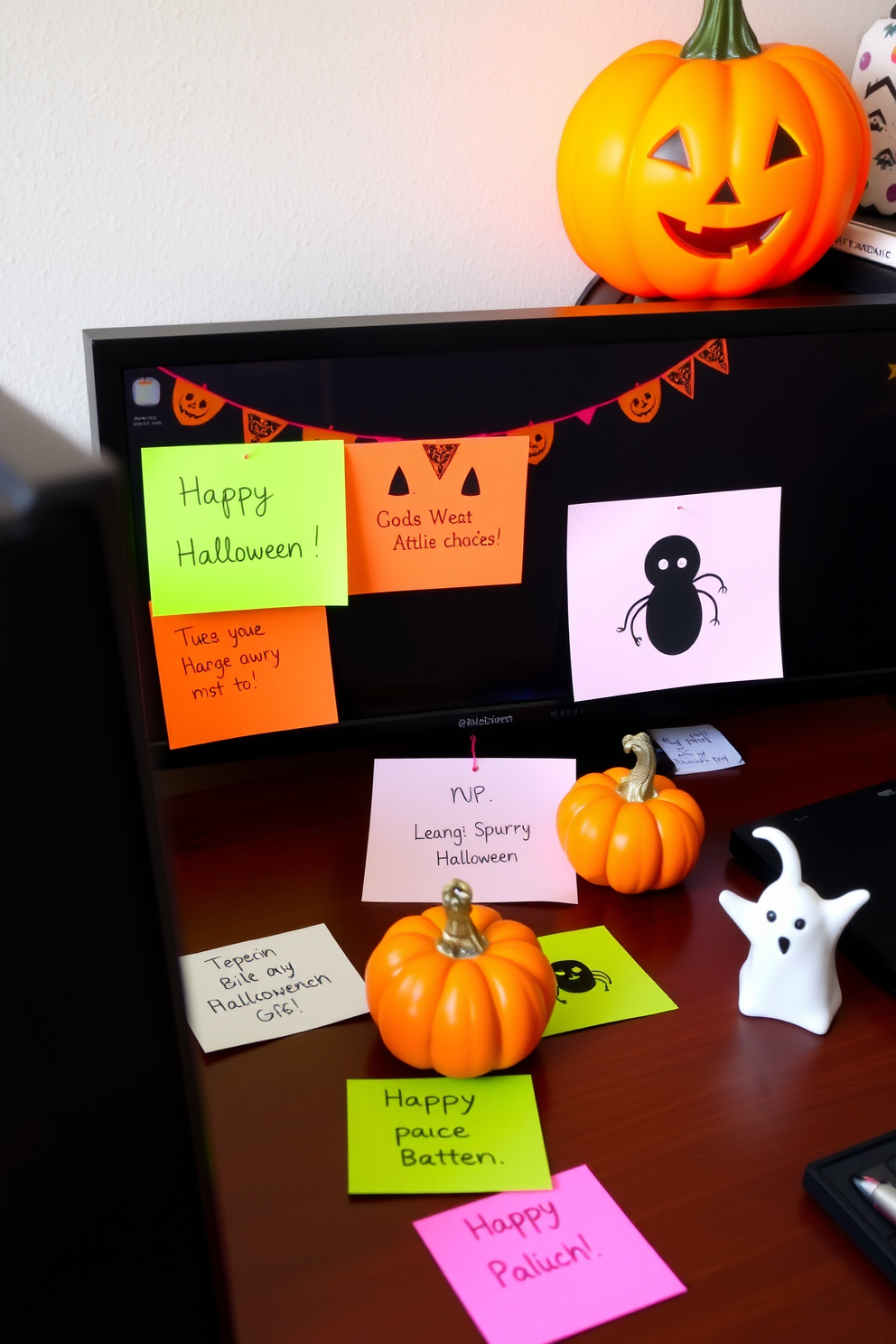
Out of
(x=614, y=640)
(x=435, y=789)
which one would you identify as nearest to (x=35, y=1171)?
(x=435, y=789)

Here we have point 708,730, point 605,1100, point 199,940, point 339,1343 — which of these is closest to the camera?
point 339,1343

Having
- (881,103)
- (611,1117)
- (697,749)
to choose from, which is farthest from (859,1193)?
(881,103)

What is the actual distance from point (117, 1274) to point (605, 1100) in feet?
1.12

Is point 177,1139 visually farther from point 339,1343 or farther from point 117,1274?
point 339,1343

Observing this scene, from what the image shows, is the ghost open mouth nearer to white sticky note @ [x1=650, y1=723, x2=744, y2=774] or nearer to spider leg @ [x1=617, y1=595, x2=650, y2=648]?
spider leg @ [x1=617, y1=595, x2=650, y2=648]

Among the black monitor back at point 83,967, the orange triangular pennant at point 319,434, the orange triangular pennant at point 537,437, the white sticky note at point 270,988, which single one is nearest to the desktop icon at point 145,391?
the orange triangular pennant at point 319,434

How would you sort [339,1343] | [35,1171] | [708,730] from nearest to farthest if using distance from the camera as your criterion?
[35,1171] → [339,1343] → [708,730]

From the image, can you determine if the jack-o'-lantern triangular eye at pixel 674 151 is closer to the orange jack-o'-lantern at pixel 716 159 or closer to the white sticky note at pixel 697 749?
the orange jack-o'-lantern at pixel 716 159

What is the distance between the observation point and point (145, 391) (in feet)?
2.43

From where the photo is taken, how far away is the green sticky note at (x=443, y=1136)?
0.56 metres

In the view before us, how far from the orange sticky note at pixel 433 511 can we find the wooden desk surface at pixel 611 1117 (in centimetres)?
19

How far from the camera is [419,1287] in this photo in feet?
1.67

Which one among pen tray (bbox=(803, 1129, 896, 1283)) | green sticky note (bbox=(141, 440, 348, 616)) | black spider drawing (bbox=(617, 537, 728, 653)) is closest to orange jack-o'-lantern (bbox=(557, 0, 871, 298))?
black spider drawing (bbox=(617, 537, 728, 653))

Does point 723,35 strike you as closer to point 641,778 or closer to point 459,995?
point 641,778
